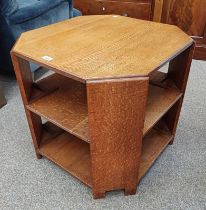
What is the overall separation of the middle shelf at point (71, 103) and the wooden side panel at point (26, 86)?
0.04 metres

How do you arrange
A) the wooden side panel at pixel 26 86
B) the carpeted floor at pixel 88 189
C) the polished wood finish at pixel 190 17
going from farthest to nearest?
the polished wood finish at pixel 190 17, the carpeted floor at pixel 88 189, the wooden side panel at pixel 26 86

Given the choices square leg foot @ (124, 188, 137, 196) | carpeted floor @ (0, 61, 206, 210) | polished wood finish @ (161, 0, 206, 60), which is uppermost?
polished wood finish @ (161, 0, 206, 60)

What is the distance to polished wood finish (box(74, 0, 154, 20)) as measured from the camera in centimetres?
216

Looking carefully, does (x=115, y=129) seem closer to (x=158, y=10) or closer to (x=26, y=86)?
(x=26, y=86)

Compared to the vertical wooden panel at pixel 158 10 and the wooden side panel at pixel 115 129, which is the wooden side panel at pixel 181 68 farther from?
the vertical wooden panel at pixel 158 10

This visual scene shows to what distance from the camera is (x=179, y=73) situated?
109 cm

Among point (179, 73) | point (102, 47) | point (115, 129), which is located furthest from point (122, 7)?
point (115, 129)

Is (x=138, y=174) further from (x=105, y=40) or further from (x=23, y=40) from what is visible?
(x=23, y=40)

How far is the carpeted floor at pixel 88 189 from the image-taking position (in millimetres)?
1024

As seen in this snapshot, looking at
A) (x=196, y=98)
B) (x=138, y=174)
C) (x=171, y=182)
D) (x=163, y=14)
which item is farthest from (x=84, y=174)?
(x=163, y=14)

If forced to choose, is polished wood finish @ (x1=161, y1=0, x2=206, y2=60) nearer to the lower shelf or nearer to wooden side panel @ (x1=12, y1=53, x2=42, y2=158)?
the lower shelf

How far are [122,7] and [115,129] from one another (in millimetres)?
1708

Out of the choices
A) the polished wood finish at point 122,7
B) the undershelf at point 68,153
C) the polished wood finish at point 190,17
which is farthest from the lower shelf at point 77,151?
the polished wood finish at point 122,7

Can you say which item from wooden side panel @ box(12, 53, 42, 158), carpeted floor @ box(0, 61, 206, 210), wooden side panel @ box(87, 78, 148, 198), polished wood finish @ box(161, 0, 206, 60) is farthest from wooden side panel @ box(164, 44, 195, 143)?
polished wood finish @ box(161, 0, 206, 60)
